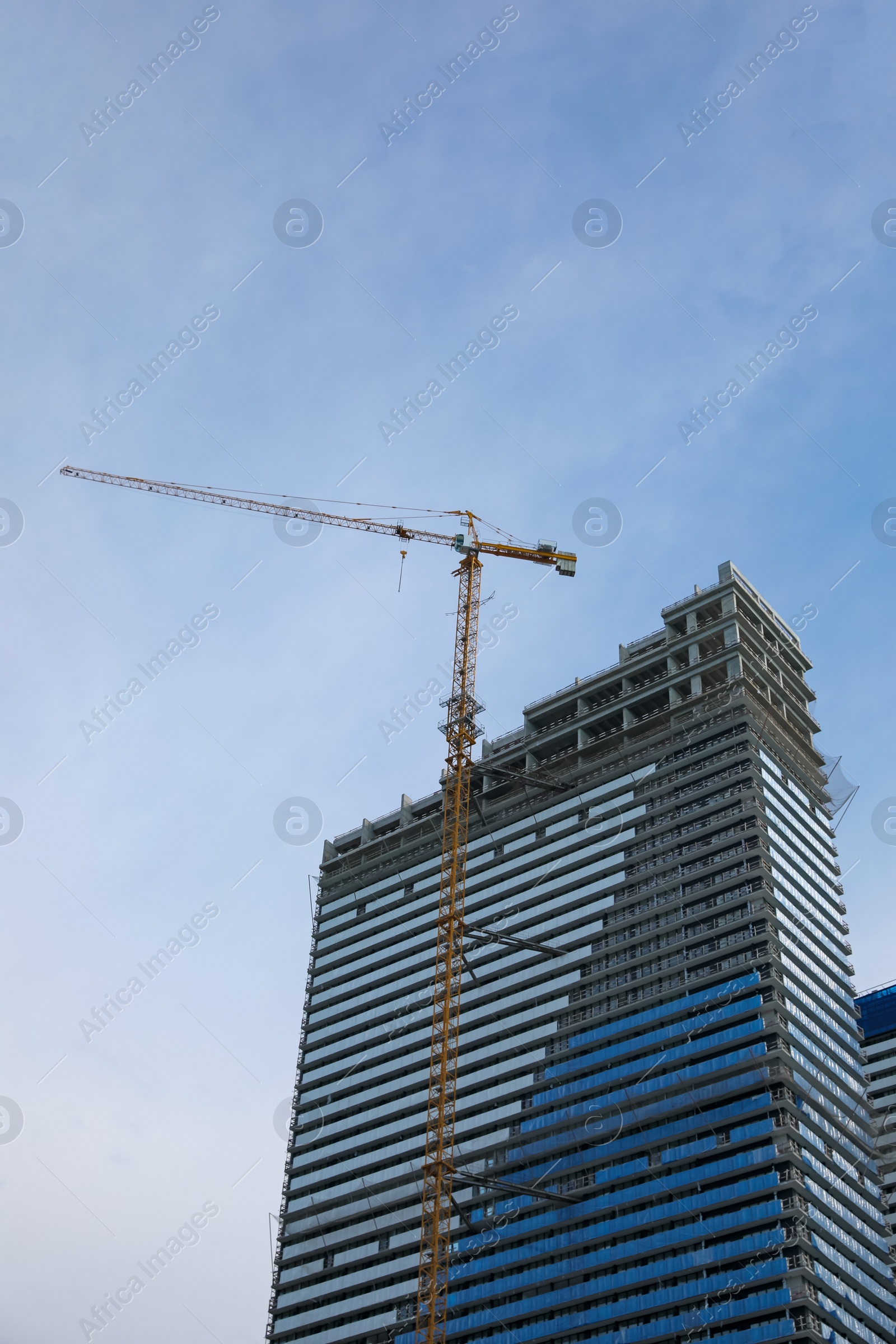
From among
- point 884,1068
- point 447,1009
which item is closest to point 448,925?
point 447,1009

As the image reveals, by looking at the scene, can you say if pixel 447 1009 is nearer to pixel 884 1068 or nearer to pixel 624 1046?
pixel 624 1046

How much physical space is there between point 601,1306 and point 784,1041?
91.9 ft

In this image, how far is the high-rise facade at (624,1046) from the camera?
121750 mm

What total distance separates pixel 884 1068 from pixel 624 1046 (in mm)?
61345

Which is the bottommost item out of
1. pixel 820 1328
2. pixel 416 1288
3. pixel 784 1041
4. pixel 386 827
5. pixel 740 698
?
pixel 820 1328

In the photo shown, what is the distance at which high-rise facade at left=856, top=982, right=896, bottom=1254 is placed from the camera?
17112 cm

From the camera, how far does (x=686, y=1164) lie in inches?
4963

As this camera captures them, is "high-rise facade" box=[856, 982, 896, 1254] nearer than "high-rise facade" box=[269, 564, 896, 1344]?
No

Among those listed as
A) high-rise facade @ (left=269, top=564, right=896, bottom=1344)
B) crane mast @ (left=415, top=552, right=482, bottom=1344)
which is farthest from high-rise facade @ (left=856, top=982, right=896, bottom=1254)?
crane mast @ (left=415, top=552, right=482, bottom=1344)

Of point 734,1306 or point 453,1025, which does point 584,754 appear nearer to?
point 453,1025

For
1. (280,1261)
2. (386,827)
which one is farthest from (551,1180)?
(386,827)

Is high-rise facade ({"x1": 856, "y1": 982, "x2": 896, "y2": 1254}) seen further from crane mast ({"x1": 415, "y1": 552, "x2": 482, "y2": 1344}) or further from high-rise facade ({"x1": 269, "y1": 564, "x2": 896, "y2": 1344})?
crane mast ({"x1": 415, "y1": 552, "x2": 482, "y2": 1344})

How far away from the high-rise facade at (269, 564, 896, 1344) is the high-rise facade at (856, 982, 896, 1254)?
129ft

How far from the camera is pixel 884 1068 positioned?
605 feet
